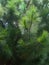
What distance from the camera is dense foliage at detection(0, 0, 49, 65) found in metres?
1.46

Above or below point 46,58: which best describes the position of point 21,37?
above

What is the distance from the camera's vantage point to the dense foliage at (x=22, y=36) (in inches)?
57.7

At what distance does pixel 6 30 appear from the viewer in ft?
5.10

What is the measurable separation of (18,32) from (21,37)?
44 mm

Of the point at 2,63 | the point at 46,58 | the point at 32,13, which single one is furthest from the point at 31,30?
the point at 2,63

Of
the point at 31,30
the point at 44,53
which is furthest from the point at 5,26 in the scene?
the point at 44,53

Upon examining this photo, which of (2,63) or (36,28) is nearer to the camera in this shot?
(36,28)

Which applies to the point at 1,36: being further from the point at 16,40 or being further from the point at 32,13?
the point at 32,13

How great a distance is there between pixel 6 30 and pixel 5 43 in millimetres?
109

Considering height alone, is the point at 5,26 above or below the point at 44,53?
above

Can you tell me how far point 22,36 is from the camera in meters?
1.55

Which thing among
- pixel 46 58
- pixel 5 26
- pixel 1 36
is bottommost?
pixel 46 58

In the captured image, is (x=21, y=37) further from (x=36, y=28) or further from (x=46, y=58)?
(x=46, y=58)

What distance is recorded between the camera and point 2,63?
1.62 meters
